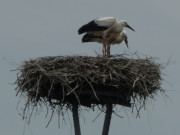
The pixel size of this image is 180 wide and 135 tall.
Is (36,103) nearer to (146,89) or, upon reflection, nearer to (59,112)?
(59,112)

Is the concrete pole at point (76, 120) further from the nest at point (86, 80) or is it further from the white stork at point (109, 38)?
the white stork at point (109, 38)

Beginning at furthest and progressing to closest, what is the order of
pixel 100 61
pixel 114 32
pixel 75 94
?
pixel 114 32
pixel 100 61
pixel 75 94

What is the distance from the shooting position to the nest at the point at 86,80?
10.4 metres

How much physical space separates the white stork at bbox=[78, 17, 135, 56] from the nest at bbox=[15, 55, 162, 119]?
99.3 inches

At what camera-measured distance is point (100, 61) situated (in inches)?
427

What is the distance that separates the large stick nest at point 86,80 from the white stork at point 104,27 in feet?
8.35

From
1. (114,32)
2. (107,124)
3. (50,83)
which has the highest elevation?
(114,32)

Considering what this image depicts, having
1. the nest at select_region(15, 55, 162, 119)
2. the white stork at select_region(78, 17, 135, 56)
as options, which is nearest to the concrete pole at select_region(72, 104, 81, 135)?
the nest at select_region(15, 55, 162, 119)

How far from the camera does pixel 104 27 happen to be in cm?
1377

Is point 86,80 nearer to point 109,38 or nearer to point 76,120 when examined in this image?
→ point 76,120

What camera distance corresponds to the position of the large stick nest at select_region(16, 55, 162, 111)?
10.4 m

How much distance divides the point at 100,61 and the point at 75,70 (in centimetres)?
52

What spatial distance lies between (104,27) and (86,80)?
3.59 m

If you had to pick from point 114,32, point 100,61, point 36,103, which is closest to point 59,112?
point 36,103
